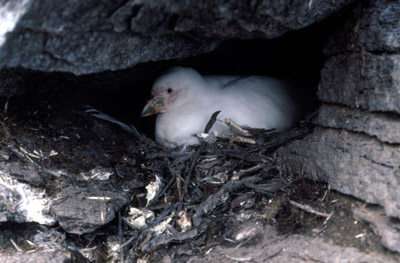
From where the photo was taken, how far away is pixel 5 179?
233 cm

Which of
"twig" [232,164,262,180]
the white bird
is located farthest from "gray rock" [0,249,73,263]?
the white bird

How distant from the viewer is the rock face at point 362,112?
2029 millimetres

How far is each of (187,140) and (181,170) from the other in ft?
1.49

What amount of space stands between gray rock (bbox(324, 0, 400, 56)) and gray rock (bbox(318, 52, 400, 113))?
0.05 m

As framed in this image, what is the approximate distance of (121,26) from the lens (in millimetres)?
1934

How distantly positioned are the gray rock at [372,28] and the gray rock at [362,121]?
325mm

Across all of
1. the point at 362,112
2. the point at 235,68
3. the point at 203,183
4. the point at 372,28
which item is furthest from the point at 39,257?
the point at 235,68

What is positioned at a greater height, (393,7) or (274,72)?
Answer: (393,7)

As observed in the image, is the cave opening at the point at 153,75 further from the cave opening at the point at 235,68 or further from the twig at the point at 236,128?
the twig at the point at 236,128

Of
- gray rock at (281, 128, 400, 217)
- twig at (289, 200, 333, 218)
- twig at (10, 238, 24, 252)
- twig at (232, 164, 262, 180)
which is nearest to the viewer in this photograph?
gray rock at (281, 128, 400, 217)

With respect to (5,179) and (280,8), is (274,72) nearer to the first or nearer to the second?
(280,8)

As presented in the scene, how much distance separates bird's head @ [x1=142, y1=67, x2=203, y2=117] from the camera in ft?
11.1

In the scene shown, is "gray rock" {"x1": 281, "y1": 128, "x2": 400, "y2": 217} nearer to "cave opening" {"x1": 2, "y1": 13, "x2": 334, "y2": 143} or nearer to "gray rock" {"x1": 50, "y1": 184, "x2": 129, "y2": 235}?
"cave opening" {"x1": 2, "y1": 13, "x2": 334, "y2": 143}

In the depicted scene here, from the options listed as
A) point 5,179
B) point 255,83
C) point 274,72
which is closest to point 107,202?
point 5,179
